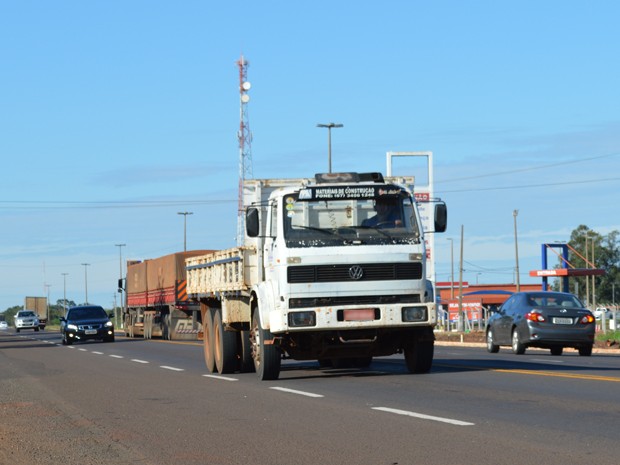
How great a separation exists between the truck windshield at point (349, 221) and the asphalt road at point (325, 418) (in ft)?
6.49

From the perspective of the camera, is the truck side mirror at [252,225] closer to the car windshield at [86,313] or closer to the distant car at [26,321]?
the car windshield at [86,313]

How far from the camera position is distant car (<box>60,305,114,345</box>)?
49500mm

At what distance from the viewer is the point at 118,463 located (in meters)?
9.47

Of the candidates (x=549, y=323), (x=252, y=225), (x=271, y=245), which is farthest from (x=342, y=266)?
(x=549, y=323)

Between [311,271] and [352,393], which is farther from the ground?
[311,271]

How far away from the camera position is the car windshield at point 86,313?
5100 centimetres

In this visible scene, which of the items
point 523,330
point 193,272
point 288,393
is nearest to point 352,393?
point 288,393

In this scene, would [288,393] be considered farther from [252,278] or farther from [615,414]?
[615,414]

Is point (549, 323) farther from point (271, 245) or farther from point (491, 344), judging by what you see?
point (271, 245)

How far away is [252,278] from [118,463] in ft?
32.2

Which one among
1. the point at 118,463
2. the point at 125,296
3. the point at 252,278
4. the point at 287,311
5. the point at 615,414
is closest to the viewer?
the point at 118,463

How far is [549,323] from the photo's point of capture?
27.5 m

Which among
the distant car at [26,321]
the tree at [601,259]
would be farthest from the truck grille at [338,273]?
the tree at [601,259]

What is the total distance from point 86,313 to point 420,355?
34.6 meters
